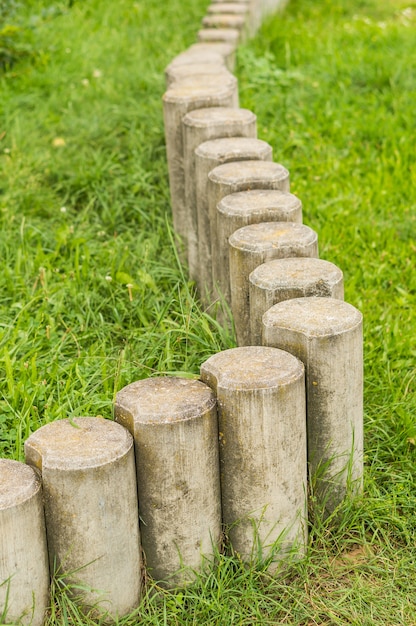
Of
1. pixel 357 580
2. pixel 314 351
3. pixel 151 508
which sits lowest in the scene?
pixel 357 580

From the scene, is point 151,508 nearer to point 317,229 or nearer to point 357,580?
point 357,580

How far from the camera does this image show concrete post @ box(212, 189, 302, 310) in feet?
10.3

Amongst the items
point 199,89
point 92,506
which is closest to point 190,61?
point 199,89

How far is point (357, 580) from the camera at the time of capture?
2504mm

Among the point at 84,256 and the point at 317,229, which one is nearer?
the point at 84,256

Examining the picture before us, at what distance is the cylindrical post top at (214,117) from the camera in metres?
3.79

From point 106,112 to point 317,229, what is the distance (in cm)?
165

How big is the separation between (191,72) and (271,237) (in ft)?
6.28

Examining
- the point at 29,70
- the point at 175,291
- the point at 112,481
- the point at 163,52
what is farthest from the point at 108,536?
the point at 163,52

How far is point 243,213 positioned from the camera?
313 centimetres

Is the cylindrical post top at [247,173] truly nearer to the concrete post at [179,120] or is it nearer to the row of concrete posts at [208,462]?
the row of concrete posts at [208,462]

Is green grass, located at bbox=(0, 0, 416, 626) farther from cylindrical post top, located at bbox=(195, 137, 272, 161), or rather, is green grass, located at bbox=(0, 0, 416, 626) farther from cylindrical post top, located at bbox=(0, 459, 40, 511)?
cylindrical post top, located at bbox=(195, 137, 272, 161)

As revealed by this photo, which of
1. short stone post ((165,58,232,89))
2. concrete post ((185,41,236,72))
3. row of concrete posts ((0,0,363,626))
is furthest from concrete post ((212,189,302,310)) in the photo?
concrete post ((185,41,236,72))

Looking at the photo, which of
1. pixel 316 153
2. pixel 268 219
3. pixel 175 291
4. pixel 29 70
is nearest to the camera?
pixel 268 219
